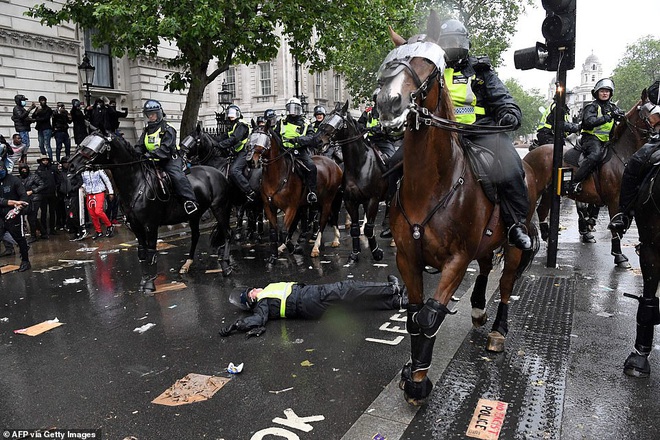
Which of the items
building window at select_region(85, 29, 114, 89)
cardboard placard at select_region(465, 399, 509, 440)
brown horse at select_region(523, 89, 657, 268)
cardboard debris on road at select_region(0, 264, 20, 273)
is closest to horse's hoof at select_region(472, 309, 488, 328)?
cardboard placard at select_region(465, 399, 509, 440)

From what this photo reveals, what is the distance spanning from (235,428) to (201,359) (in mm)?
1459

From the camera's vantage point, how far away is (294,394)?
4199 mm

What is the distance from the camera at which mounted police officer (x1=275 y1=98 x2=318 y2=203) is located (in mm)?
9828

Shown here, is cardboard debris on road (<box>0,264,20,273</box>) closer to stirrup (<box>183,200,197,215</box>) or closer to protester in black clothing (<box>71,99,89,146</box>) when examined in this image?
stirrup (<box>183,200,197,215</box>)

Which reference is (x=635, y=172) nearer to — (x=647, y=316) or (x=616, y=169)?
(x=647, y=316)

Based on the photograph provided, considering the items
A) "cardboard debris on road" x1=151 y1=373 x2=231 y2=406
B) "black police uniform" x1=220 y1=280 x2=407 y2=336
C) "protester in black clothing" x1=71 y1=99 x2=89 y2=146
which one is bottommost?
"cardboard debris on road" x1=151 y1=373 x2=231 y2=406

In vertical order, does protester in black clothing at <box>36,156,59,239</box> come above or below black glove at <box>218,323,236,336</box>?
above

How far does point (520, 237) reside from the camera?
174 inches

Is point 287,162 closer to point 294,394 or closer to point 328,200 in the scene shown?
point 328,200

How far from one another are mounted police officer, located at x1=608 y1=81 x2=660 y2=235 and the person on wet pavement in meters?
2.65

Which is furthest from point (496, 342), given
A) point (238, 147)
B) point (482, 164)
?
point (238, 147)

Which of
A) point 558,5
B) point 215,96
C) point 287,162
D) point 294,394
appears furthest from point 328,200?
point 215,96

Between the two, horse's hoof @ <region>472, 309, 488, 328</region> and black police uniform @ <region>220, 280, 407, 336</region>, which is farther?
black police uniform @ <region>220, 280, 407, 336</region>

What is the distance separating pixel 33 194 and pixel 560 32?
12211mm
